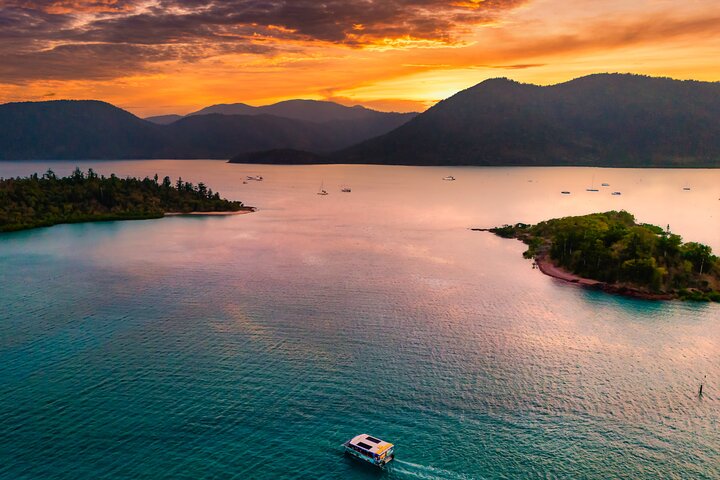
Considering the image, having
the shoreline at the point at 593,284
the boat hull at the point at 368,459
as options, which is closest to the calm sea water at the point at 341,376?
the boat hull at the point at 368,459

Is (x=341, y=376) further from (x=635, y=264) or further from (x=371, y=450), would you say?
(x=635, y=264)

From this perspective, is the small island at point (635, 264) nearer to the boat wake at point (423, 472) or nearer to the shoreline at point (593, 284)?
the shoreline at point (593, 284)

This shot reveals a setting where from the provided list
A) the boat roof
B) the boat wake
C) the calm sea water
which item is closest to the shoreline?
the calm sea water

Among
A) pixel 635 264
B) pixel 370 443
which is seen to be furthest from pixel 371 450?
pixel 635 264

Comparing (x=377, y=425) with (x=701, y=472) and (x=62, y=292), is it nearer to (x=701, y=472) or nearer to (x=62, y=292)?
(x=701, y=472)

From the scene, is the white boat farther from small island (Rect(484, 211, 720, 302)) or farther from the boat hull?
small island (Rect(484, 211, 720, 302))

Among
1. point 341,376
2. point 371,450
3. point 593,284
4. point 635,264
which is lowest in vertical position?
point 341,376
